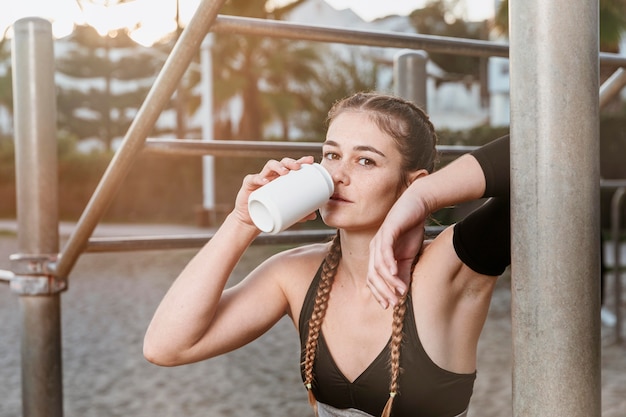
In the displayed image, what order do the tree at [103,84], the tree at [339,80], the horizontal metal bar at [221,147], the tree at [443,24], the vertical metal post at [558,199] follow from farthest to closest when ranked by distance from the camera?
the tree at [443,24] < the tree at [103,84] < the tree at [339,80] < the horizontal metal bar at [221,147] < the vertical metal post at [558,199]

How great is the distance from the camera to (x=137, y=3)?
64.1 feet

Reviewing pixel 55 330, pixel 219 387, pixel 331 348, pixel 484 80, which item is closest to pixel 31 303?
pixel 55 330

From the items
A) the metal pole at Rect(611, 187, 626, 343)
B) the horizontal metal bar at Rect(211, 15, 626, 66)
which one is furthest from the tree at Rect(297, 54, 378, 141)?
the horizontal metal bar at Rect(211, 15, 626, 66)

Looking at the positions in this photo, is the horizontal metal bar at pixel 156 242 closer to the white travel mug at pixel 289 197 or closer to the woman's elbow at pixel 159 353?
the woman's elbow at pixel 159 353

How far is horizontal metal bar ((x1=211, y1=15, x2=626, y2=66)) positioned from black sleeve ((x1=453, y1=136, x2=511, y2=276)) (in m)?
0.63

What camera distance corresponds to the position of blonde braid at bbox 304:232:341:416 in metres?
1.55

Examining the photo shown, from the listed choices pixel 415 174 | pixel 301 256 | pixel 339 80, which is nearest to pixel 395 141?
pixel 415 174

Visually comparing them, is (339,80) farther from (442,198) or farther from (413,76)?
(442,198)

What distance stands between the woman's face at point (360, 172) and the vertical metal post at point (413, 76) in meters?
0.97

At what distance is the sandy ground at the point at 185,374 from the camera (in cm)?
375

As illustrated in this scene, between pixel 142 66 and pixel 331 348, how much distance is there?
27103 mm

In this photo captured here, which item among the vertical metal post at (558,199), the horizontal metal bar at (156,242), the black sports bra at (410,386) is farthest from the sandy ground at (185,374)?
the vertical metal post at (558,199)

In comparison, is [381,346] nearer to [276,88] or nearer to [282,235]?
[282,235]

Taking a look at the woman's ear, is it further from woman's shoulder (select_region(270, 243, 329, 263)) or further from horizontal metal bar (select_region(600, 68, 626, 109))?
horizontal metal bar (select_region(600, 68, 626, 109))
